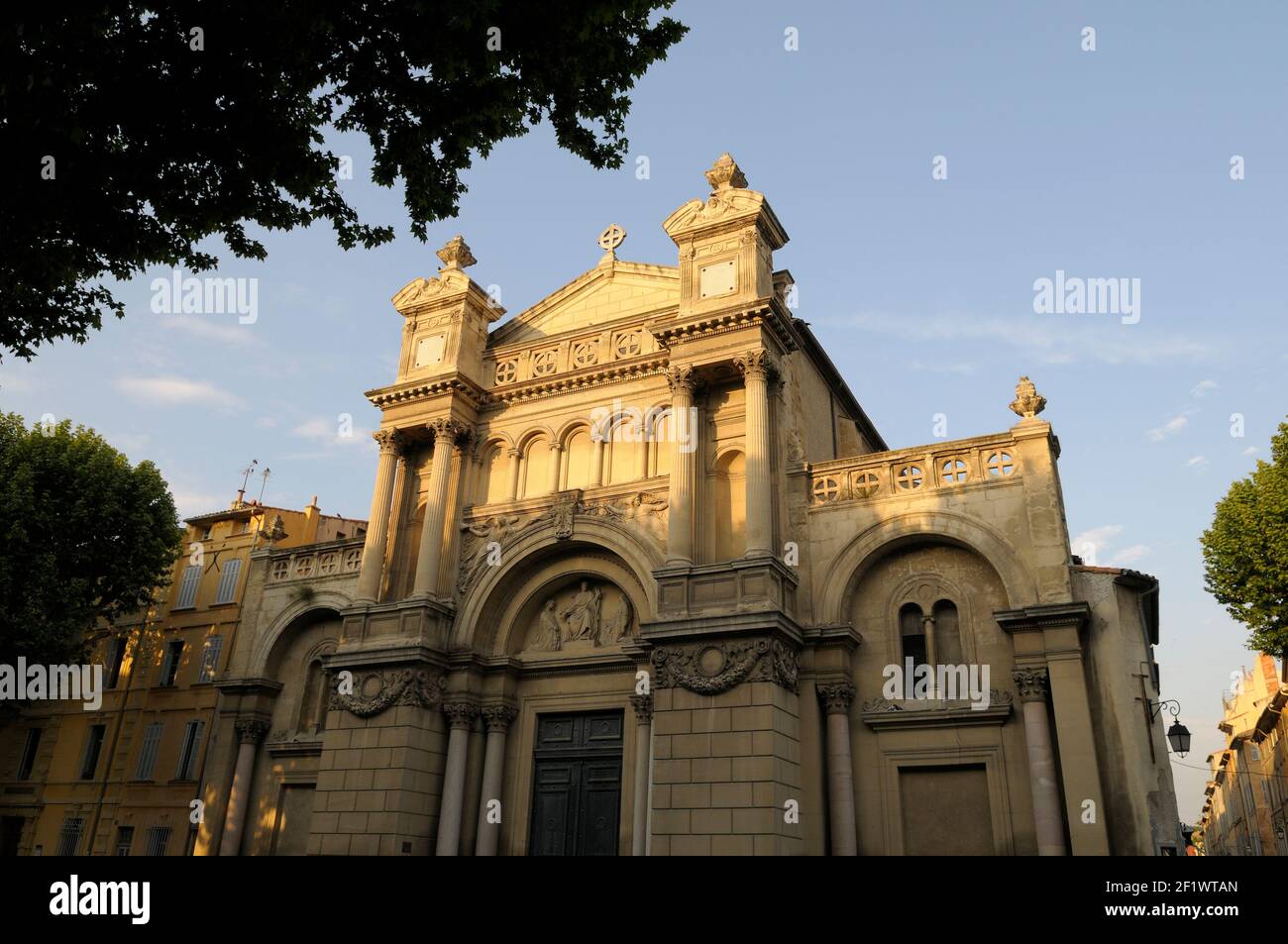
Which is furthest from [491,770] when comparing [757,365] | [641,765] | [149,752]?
[149,752]

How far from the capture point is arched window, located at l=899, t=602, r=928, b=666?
19.5m

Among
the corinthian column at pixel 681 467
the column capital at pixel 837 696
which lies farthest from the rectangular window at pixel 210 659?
the column capital at pixel 837 696

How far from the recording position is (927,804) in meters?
18.3

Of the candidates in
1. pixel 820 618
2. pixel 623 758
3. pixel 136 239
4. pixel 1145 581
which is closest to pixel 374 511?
pixel 623 758

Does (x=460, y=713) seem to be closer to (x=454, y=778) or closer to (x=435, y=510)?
(x=454, y=778)

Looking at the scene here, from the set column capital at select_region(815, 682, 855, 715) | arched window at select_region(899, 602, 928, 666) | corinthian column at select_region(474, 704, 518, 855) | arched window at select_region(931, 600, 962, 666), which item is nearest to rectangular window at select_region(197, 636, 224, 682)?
corinthian column at select_region(474, 704, 518, 855)

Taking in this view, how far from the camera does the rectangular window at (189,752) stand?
2789cm

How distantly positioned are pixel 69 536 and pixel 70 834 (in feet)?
33.1

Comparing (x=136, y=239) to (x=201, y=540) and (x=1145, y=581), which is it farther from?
(x=201, y=540)

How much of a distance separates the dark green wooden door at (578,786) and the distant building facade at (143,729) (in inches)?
453

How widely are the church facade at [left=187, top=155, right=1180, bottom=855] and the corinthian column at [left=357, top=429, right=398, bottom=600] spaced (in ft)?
0.29

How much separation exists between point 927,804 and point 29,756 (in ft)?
101

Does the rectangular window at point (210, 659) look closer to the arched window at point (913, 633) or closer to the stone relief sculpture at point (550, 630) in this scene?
the stone relief sculpture at point (550, 630)

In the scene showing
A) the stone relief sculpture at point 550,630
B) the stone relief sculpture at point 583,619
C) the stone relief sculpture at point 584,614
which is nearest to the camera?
the stone relief sculpture at point 583,619
